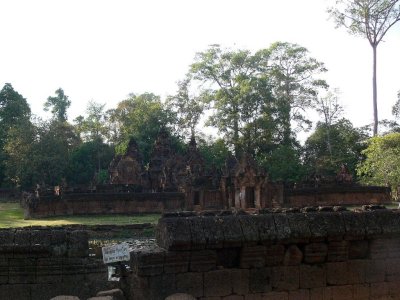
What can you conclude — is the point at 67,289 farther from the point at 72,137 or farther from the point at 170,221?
the point at 72,137

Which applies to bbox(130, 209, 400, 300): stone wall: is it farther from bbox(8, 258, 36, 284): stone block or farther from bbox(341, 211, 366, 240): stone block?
bbox(8, 258, 36, 284): stone block

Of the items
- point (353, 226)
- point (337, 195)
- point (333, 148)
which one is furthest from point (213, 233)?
point (333, 148)

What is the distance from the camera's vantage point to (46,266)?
520cm

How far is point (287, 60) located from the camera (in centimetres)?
5012

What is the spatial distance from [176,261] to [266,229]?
1.05m

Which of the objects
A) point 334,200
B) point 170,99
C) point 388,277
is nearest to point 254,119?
point 170,99

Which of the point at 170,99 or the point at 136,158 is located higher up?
the point at 170,99

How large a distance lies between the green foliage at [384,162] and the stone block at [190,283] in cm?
2891

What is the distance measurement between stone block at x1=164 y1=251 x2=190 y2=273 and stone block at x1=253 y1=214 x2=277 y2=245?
0.83 meters

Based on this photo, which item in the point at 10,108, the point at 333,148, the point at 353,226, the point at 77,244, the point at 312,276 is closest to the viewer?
the point at 77,244

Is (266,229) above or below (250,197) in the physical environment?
Result: below

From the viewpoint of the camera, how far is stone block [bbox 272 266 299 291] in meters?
5.43

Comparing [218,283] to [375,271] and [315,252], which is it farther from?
[375,271]

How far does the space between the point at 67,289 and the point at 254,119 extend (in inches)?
1651
